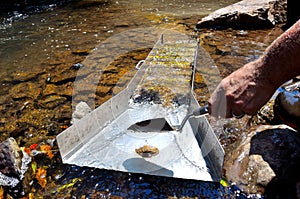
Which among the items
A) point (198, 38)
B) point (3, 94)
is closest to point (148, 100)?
point (3, 94)

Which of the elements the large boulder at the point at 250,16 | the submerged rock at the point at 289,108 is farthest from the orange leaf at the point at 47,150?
the large boulder at the point at 250,16

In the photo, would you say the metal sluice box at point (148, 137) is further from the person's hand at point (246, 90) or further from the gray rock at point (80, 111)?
the person's hand at point (246, 90)

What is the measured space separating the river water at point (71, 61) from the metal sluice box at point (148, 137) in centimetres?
10

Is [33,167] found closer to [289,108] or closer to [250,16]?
[289,108]

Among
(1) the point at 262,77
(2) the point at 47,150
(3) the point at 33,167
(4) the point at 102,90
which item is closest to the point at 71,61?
(4) the point at 102,90

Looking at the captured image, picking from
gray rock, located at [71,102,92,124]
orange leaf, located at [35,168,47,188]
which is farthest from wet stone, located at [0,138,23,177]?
gray rock, located at [71,102,92,124]

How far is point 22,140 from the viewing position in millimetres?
2709

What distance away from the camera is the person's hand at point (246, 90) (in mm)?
1347

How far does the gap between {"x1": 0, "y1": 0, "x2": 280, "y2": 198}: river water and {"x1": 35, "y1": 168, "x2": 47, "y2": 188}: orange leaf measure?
4 centimetres

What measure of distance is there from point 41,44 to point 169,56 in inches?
111

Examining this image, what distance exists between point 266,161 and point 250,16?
163 inches

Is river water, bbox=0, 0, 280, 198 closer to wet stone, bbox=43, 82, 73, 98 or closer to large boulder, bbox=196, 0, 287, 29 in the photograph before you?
wet stone, bbox=43, 82, 73, 98

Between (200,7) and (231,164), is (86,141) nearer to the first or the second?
(231,164)

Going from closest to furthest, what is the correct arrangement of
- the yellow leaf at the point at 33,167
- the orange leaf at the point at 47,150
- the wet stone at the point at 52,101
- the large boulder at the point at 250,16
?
the yellow leaf at the point at 33,167 → the orange leaf at the point at 47,150 → the wet stone at the point at 52,101 → the large boulder at the point at 250,16
